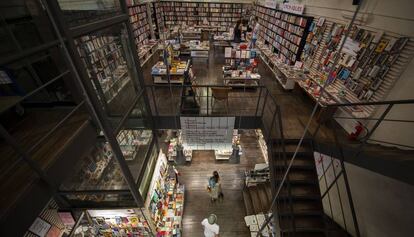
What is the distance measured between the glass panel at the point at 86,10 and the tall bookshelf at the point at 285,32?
6.75 m

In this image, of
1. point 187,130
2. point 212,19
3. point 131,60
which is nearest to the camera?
point 131,60

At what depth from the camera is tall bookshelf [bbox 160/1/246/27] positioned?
15.6 m

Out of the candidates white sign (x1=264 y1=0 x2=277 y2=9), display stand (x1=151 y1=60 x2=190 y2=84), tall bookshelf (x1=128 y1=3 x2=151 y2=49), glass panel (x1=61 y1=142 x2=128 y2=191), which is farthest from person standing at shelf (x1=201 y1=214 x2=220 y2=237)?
white sign (x1=264 y1=0 x2=277 y2=9)

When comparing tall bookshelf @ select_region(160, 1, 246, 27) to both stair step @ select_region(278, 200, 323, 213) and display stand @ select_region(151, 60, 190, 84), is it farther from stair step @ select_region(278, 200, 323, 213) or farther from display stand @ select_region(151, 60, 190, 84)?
stair step @ select_region(278, 200, 323, 213)

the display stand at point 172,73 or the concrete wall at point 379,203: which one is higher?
the display stand at point 172,73

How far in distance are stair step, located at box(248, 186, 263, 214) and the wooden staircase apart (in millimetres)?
2155

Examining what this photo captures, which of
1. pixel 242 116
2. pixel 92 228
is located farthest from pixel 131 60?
pixel 92 228

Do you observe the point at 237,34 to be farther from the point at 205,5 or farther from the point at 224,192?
the point at 224,192

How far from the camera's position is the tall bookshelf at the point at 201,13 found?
1564cm

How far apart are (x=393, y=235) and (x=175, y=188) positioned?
5.16 m

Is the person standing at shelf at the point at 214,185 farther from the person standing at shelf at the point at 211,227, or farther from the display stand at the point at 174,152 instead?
the display stand at the point at 174,152

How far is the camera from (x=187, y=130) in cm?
465

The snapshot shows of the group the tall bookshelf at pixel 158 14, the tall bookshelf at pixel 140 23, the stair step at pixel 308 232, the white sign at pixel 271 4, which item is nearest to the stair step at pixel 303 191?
the stair step at pixel 308 232

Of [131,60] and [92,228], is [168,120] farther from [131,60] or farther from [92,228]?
[92,228]
